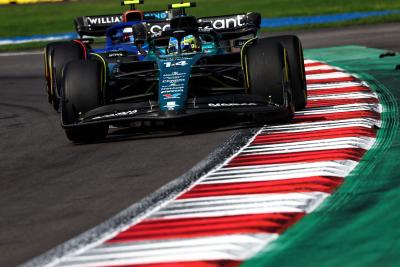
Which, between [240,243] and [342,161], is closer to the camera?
[240,243]

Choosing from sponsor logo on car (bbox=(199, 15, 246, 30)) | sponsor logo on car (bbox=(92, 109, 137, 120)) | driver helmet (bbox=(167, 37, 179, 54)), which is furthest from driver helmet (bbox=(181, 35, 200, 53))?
sponsor logo on car (bbox=(199, 15, 246, 30))

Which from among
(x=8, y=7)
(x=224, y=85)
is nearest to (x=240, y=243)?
(x=224, y=85)

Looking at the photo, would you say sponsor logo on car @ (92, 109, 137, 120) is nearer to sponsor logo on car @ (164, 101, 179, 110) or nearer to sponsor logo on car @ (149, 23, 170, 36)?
sponsor logo on car @ (164, 101, 179, 110)

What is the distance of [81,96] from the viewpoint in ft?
37.7

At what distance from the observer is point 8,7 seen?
1563 inches

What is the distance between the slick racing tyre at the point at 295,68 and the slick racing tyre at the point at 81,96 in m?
2.10

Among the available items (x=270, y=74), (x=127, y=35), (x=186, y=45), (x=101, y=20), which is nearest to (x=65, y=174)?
(x=270, y=74)

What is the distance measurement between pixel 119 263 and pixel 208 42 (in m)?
8.05

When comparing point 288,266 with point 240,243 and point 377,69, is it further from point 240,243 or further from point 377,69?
point 377,69

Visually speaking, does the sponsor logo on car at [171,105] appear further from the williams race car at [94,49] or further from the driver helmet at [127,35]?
the driver helmet at [127,35]

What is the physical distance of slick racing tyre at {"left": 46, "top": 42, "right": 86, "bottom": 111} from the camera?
14180mm

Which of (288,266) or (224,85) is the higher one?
(288,266)

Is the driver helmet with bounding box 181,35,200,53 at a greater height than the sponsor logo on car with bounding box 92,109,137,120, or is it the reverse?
the driver helmet with bounding box 181,35,200,53

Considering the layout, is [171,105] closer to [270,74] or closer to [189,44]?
[270,74]
